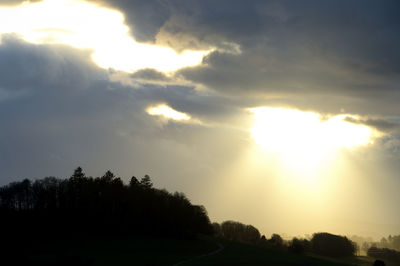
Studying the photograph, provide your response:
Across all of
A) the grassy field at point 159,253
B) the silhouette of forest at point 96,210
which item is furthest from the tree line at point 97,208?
the grassy field at point 159,253

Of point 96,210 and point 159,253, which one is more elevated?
point 96,210

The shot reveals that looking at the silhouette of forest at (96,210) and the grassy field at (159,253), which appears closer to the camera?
the grassy field at (159,253)

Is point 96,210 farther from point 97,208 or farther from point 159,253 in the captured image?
point 159,253

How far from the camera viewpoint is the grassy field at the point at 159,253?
9525 centimetres

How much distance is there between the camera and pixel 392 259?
184 metres

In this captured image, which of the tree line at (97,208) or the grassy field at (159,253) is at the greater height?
the tree line at (97,208)

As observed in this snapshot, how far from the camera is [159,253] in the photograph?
116562 millimetres

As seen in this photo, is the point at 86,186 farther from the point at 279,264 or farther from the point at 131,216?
the point at 279,264

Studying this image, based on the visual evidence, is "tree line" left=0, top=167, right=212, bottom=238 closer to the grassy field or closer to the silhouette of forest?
the silhouette of forest

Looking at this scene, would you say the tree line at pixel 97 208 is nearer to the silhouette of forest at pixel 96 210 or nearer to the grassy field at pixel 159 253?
the silhouette of forest at pixel 96 210

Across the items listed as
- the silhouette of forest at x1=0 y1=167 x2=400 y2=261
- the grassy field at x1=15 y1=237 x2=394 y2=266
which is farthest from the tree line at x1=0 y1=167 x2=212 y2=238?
the grassy field at x1=15 y1=237 x2=394 y2=266

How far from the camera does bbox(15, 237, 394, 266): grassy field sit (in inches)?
3750

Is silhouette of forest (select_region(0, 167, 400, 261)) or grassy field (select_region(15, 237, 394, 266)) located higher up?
silhouette of forest (select_region(0, 167, 400, 261))

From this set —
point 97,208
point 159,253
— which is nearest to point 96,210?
point 97,208
